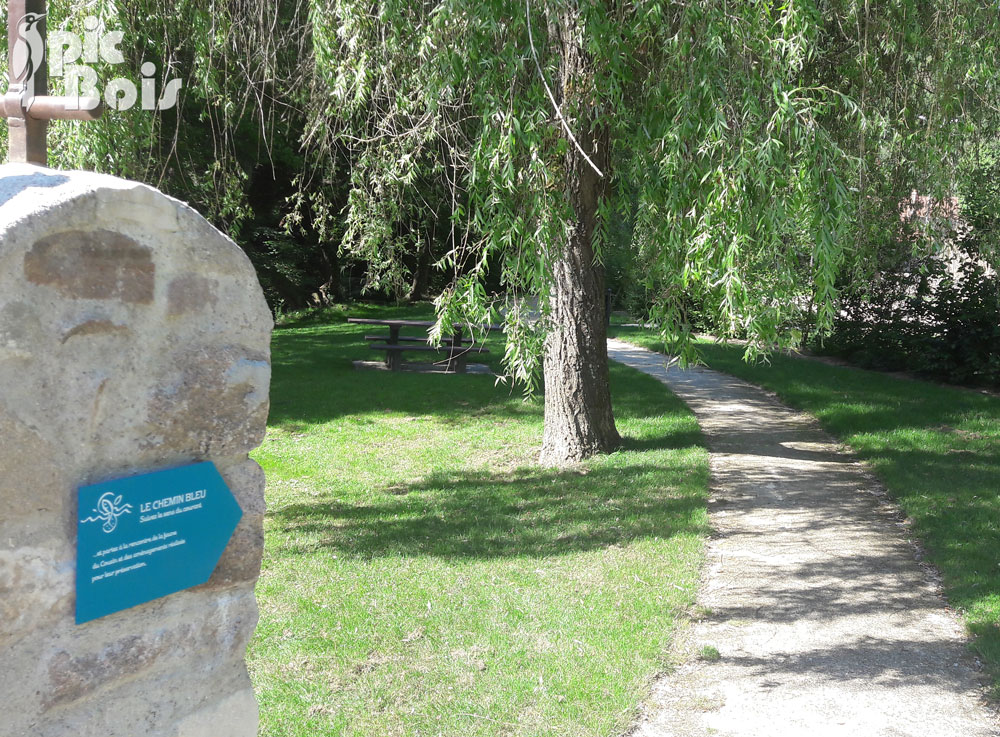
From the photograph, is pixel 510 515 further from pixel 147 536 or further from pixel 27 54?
pixel 27 54

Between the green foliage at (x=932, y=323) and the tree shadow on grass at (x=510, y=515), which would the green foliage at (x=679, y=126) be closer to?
the tree shadow on grass at (x=510, y=515)

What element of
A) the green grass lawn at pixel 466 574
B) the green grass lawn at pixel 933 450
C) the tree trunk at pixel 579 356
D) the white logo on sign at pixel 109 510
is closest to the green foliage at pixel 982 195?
the green grass lawn at pixel 933 450

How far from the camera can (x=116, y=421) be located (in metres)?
2.19

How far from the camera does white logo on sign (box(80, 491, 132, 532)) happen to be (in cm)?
211

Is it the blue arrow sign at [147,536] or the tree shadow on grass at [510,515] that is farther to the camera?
the tree shadow on grass at [510,515]

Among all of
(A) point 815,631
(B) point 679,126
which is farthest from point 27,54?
(A) point 815,631

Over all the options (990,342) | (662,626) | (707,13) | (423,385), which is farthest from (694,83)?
(990,342)

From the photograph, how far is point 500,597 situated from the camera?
16.9 feet

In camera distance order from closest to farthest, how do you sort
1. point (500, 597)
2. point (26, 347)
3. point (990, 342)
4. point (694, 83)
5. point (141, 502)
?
point (26, 347) → point (141, 502) → point (694, 83) → point (500, 597) → point (990, 342)

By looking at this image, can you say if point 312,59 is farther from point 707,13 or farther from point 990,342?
point 990,342

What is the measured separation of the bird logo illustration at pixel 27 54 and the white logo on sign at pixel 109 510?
1.19 meters

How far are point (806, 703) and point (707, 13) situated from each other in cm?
351

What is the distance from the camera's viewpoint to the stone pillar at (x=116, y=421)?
2016 mm

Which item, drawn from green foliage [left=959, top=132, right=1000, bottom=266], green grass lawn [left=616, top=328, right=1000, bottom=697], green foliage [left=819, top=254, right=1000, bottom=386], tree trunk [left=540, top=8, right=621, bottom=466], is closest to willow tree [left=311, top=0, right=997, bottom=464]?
tree trunk [left=540, top=8, right=621, bottom=466]
